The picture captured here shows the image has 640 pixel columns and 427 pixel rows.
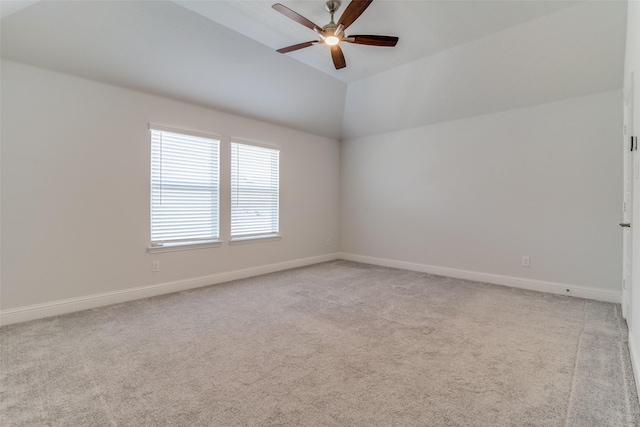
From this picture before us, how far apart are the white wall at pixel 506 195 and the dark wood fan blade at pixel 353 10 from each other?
270 cm

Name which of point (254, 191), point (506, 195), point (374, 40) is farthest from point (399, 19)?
point (254, 191)

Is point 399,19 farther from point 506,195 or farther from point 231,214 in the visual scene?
point 231,214

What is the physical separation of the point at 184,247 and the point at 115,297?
881 millimetres

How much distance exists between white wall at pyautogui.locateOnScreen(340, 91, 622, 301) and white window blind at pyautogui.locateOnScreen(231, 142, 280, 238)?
1714mm

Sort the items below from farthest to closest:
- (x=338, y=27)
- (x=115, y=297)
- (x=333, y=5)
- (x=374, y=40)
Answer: (x=115, y=297)
(x=374, y=40)
(x=333, y=5)
(x=338, y=27)

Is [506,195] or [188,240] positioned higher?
[506,195]

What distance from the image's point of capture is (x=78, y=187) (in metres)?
3.02

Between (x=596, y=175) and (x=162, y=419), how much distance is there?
15.1 ft

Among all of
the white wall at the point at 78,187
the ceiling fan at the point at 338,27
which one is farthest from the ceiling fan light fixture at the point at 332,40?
the white wall at the point at 78,187

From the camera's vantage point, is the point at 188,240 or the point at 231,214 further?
the point at 231,214

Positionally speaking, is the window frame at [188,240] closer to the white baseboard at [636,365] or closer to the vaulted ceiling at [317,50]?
the vaulted ceiling at [317,50]

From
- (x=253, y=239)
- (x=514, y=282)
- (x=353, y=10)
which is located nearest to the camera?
(x=353, y=10)

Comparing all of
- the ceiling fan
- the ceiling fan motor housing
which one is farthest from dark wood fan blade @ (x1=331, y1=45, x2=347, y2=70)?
the ceiling fan motor housing

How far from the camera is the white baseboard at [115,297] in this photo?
8.95 ft
